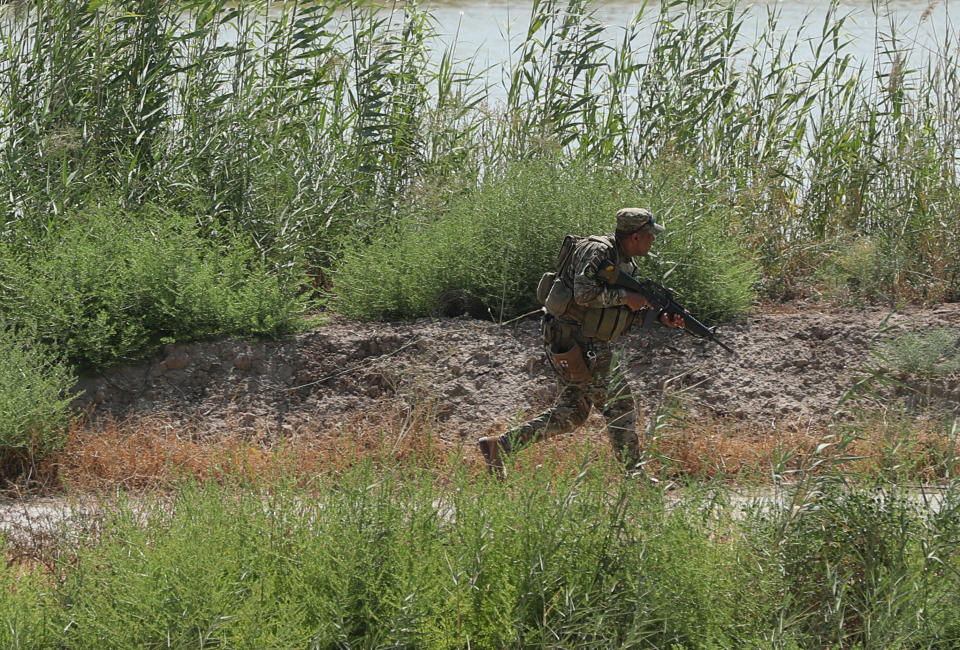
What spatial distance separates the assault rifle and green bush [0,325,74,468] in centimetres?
281

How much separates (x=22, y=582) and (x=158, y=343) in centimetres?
301

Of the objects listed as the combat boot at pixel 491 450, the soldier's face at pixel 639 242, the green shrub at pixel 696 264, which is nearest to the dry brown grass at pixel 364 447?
the combat boot at pixel 491 450

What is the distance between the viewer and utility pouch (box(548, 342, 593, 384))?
4.73m

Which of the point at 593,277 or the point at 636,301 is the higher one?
the point at 593,277

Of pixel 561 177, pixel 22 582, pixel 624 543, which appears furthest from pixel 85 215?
pixel 624 543

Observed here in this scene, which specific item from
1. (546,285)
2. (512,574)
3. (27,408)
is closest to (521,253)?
(546,285)

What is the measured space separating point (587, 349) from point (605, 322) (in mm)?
164

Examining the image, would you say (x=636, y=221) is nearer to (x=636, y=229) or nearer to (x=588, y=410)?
(x=636, y=229)

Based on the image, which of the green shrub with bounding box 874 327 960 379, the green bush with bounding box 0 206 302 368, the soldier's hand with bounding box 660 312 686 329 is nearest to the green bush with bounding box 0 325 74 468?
the green bush with bounding box 0 206 302 368

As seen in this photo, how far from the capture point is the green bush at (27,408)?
4957 millimetres

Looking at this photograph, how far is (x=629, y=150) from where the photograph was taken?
26.5 ft

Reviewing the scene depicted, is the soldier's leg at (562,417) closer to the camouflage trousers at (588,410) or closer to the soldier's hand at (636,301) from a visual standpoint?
the camouflage trousers at (588,410)

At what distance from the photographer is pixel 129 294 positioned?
6.03m

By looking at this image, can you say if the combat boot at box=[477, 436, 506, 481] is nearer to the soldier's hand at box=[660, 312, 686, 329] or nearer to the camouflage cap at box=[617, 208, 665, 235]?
the soldier's hand at box=[660, 312, 686, 329]
